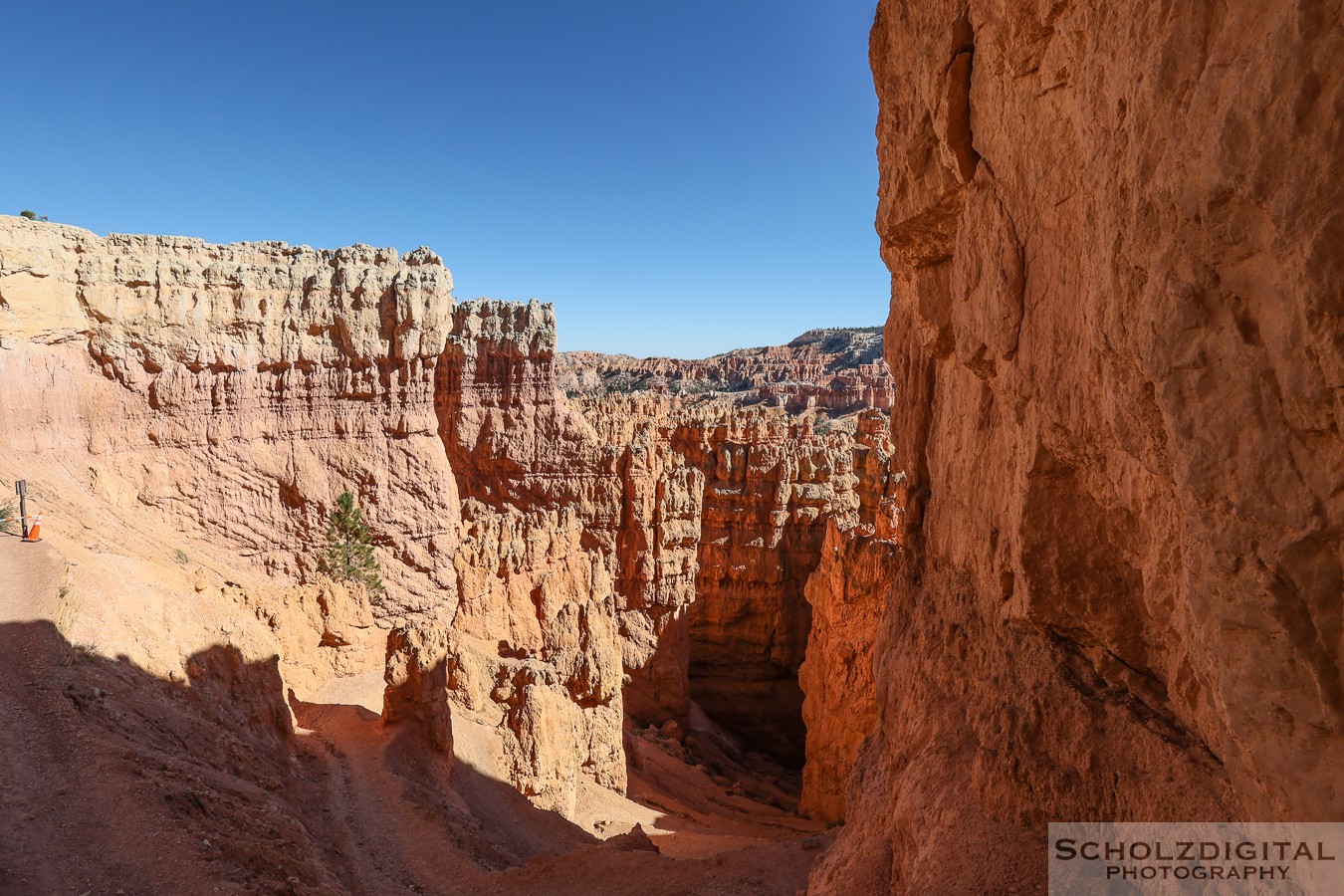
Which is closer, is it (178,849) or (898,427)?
(178,849)

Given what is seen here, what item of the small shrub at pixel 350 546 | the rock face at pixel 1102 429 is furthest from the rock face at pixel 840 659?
the small shrub at pixel 350 546

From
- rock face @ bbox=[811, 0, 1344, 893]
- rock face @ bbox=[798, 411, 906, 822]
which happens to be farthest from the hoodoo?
rock face @ bbox=[798, 411, 906, 822]

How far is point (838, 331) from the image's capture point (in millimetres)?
139875

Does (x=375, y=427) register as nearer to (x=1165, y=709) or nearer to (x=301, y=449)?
(x=301, y=449)

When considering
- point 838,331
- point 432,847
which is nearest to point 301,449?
point 432,847

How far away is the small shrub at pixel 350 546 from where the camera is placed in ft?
67.0

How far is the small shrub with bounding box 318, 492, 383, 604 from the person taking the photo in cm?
2042

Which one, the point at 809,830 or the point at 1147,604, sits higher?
the point at 1147,604

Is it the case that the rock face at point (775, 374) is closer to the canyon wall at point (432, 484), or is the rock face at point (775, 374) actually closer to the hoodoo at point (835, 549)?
the canyon wall at point (432, 484)

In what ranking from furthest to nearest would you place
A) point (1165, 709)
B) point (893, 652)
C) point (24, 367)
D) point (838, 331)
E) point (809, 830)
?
point (838, 331) < point (809, 830) < point (24, 367) < point (893, 652) < point (1165, 709)

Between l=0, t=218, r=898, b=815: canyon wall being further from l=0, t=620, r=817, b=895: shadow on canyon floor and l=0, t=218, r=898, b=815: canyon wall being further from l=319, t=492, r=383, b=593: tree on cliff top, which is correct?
l=0, t=620, r=817, b=895: shadow on canyon floor

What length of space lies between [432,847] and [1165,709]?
925cm

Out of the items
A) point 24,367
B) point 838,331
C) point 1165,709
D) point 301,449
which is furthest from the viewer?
point 838,331

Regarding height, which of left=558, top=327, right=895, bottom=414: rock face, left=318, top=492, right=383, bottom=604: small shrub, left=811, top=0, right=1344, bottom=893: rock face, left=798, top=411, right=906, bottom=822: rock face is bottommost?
left=798, top=411, right=906, bottom=822: rock face
